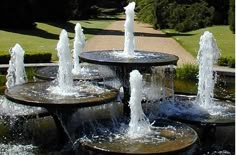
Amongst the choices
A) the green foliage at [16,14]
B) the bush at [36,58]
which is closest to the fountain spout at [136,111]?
the bush at [36,58]

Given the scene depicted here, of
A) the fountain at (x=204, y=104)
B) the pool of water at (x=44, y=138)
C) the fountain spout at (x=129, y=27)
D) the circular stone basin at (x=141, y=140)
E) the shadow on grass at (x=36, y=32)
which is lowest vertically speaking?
the pool of water at (x=44, y=138)

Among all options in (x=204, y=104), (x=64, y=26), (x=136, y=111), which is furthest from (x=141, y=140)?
(x=64, y=26)

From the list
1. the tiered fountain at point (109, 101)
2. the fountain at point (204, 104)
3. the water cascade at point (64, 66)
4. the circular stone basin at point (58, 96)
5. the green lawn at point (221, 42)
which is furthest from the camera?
the green lawn at point (221, 42)

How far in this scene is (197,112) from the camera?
34.0ft

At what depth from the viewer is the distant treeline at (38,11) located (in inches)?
1342

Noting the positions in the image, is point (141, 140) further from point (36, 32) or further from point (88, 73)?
point (36, 32)

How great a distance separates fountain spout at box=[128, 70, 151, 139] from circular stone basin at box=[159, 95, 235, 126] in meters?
1.29

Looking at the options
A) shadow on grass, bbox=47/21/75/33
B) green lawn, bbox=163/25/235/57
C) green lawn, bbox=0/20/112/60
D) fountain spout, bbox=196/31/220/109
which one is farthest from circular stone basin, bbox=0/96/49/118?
shadow on grass, bbox=47/21/75/33

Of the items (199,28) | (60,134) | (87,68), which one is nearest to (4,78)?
(87,68)

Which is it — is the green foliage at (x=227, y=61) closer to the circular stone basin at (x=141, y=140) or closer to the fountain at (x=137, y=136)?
the fountain at (x=137, y=136)

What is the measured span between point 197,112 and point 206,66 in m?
1.71

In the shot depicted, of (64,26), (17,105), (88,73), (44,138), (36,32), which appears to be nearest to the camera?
(44,138)

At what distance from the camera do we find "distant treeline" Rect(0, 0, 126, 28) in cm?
3409

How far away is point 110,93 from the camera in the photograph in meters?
Result: 9.60
